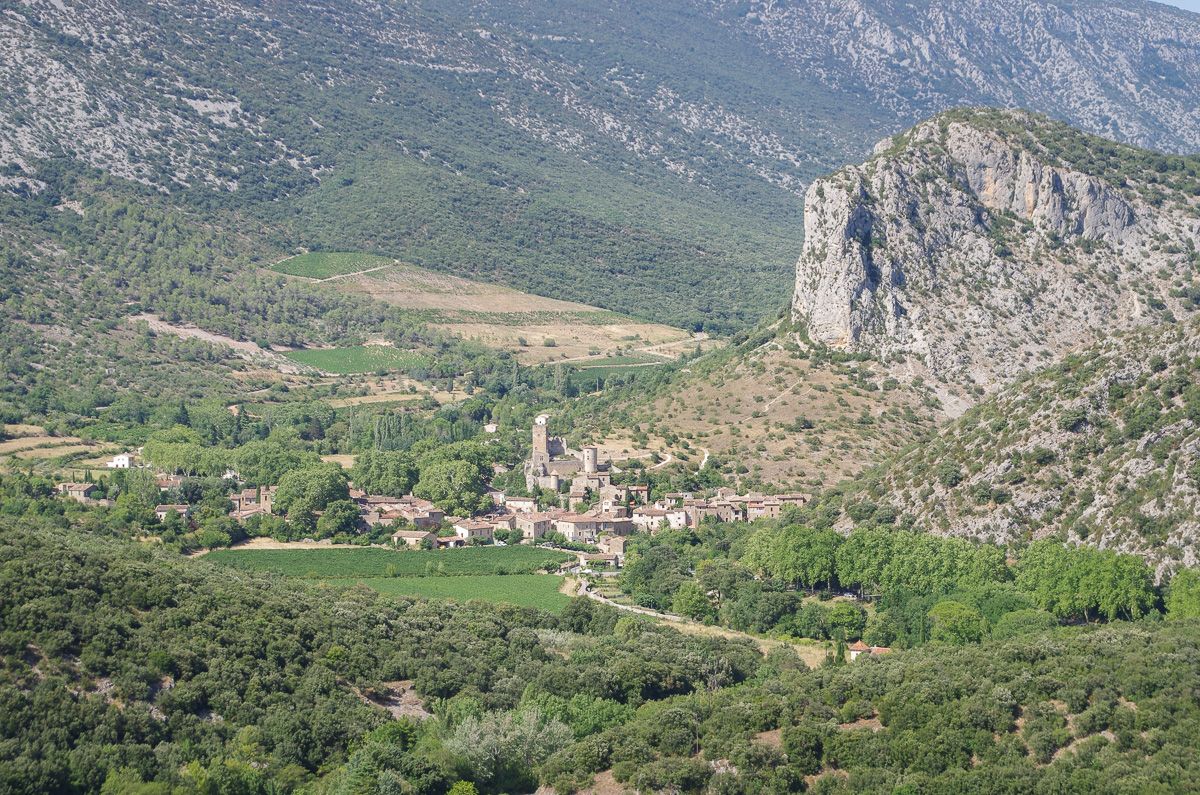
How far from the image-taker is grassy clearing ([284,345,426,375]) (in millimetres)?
157875

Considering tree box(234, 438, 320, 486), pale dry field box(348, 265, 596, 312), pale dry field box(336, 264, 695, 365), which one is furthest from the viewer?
pale dry field box(348, 265, 596, 312)

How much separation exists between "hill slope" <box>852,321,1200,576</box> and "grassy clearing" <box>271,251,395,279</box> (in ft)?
355

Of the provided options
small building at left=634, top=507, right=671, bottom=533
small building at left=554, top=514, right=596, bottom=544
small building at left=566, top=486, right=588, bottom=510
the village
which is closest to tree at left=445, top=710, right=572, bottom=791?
the village

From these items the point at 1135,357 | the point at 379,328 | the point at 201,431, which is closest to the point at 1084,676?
the point at 1135,357

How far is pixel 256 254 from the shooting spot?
194 metres

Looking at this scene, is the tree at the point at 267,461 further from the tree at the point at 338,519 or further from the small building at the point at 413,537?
the small building at the point at 413,537

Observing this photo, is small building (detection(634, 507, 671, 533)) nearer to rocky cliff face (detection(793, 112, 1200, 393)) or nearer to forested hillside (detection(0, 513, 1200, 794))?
rocky cliff face (detection(793, 112, 1200, 393))

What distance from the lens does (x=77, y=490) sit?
322 feet

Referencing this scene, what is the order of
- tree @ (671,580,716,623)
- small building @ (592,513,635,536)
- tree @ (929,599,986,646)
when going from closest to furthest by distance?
tree @ (929,599,986,646) → tree @ (671,580,716,623) → small building @ (592,513,635,536)

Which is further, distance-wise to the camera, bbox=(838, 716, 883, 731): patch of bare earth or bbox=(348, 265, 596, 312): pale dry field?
bbox=(348, 265, 596, 312): pale dry field

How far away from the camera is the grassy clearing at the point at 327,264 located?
18986cm

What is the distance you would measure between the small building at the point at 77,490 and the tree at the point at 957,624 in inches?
1825

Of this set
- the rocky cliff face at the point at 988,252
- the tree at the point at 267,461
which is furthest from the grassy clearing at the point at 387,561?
the rocky cliff face at the point at 988,252

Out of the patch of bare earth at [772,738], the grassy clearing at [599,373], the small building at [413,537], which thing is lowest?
the patch of bare earth at [772,738]
